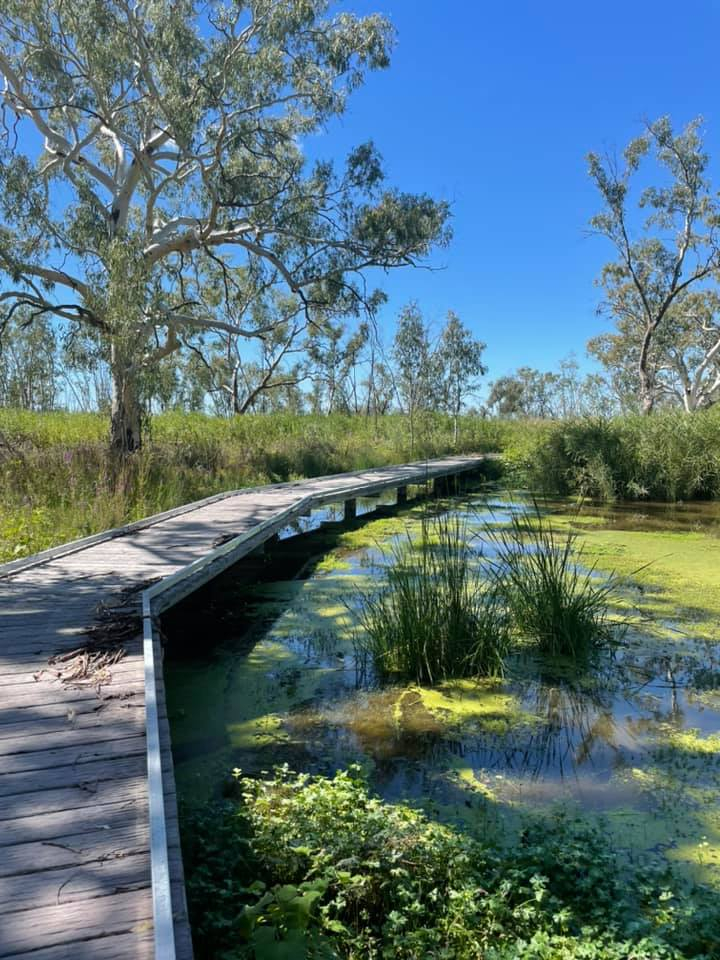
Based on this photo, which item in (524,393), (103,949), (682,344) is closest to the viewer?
(103,949)

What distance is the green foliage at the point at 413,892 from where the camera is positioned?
1.63 m

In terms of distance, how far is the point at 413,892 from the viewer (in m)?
1.88

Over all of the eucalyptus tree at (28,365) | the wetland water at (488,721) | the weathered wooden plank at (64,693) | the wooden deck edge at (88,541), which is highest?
the eucalyptus tree at (28,365)

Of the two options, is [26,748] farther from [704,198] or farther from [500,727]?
[704,198]

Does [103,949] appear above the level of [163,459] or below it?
below

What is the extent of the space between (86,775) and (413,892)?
98cm

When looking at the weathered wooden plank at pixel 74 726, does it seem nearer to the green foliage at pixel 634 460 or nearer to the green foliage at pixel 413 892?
the green foliage at pixel 413 892

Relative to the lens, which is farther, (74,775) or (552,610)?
(552,610)

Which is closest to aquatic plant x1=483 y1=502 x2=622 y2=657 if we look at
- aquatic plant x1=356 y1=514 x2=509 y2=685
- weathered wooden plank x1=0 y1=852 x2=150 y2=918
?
aquatic plant x1=356 y1=514 x2=509 y2=685

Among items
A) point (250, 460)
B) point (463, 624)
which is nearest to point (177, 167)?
point (250, 460)

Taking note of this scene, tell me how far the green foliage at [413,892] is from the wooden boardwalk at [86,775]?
0.94 ft

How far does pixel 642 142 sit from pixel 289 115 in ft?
39.0

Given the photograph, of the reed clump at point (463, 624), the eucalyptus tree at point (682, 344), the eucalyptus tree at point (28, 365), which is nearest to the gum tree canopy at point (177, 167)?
the eucalyptus tree at point (28, 365)

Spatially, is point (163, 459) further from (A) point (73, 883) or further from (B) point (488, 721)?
(A) point (73, 883)
